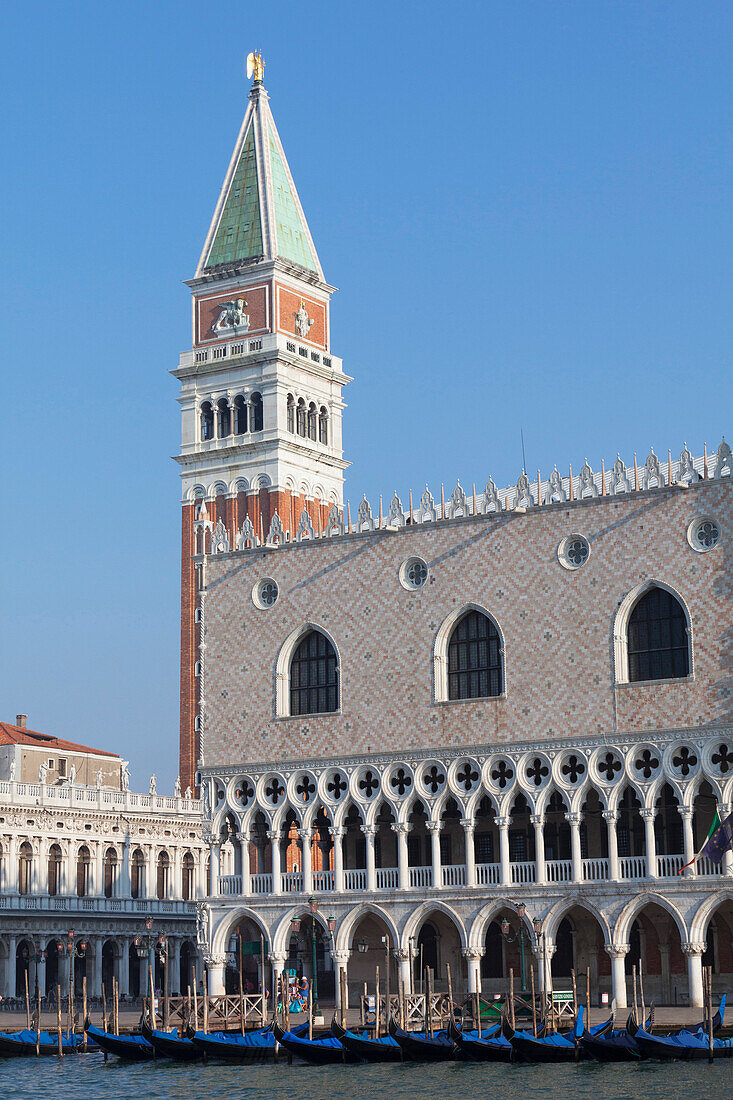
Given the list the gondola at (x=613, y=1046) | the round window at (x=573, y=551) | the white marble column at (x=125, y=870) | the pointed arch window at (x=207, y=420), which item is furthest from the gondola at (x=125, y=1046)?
the pointed arch window at (x=207, y=420)

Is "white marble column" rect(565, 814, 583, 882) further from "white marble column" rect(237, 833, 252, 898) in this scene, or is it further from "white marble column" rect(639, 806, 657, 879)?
"white marble column" rect(237, 833, 252, 898)

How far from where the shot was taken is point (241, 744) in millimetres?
45500

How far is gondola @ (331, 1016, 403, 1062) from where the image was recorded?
34.6m

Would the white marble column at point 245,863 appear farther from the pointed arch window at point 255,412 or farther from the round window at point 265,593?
the pointed arch window at point 255,412

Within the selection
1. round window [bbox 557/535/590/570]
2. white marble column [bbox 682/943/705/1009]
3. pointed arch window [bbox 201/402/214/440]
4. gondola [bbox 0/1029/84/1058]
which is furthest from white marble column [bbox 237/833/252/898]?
pointed arch window [bbox 201/402/214/440]

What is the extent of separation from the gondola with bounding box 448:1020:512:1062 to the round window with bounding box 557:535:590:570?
11680 mm

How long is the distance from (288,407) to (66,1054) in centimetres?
3550

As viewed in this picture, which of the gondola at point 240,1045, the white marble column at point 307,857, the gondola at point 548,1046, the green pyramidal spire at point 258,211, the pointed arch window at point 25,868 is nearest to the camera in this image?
the gondola at point 548,1046

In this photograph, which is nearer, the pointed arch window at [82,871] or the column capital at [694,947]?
the column capital at [694,947]

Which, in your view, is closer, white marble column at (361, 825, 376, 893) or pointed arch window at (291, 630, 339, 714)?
white marble column at (361, 825, 376, 893)

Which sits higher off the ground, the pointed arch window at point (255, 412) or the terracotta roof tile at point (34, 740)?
the pointed arch window at point (255, 412)

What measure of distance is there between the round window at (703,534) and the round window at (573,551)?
262 cm

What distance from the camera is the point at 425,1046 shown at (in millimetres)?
34312

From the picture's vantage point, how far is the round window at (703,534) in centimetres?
3956
